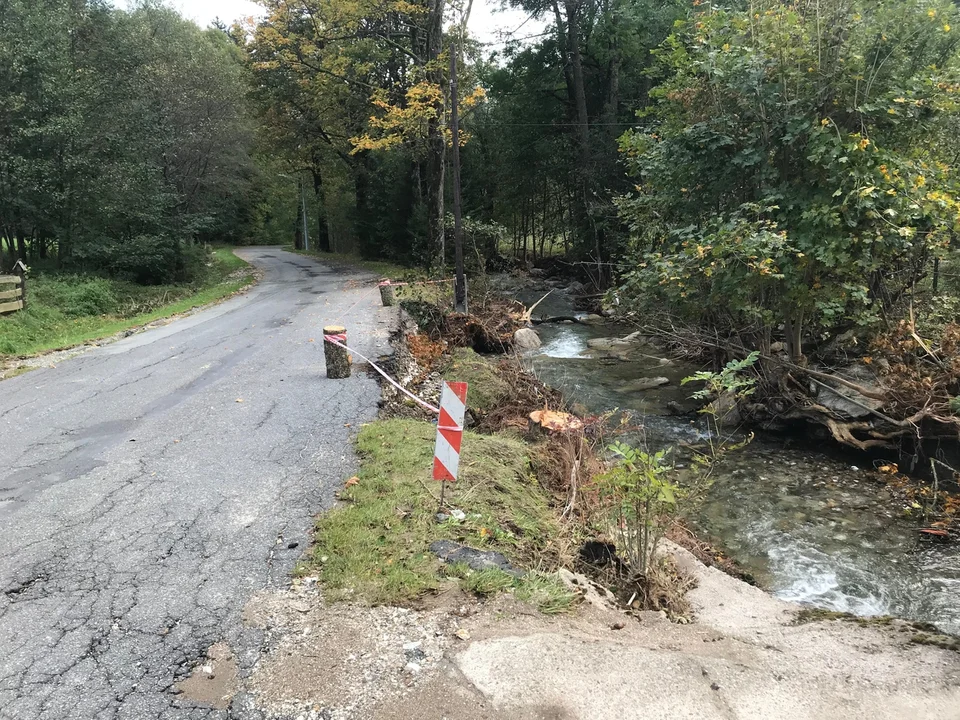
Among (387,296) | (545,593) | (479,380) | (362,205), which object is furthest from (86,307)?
(545,593)

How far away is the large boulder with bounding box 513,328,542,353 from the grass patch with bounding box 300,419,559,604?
9.45 metres

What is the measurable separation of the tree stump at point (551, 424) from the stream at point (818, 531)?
5.96 ft

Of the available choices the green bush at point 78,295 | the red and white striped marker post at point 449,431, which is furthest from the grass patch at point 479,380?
the green bush at point 78,295

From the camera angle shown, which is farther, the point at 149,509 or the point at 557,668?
the point at 149,509

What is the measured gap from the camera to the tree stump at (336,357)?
9.27 meters

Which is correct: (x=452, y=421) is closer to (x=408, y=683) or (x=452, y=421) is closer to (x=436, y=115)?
(x=408, y=683)

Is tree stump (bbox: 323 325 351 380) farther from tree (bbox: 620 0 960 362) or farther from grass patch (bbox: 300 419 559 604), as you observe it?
tree (bbox: 620 0 960 362)

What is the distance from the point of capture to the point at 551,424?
25.3 ft

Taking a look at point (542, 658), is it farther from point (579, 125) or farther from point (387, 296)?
point (579, 125)

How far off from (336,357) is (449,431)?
14.8 feet

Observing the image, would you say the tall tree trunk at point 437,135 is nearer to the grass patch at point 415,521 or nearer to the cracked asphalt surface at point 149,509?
the cracked asphalt surface at point 149,509

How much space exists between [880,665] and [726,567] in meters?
2.14

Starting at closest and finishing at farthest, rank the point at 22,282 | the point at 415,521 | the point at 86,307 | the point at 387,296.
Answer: the point at 415,521 → the point at 22,282 → the point at 387,296 → the point at 86,307

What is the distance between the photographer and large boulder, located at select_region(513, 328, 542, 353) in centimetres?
1641
